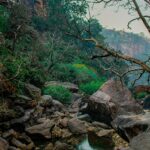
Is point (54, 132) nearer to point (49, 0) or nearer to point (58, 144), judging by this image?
point (58, 144)

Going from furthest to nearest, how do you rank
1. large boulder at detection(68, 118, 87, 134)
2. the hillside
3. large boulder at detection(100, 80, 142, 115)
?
the hillside < large boulder at detection(100, 80, 142, 115) < large boulder at detection(68, 118, 87, 134)

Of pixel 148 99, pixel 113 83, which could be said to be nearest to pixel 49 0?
pixel 148 99

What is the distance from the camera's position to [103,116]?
68.1ft

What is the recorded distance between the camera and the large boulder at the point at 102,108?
2014 centimetres

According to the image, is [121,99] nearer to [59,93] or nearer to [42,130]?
[59,93]

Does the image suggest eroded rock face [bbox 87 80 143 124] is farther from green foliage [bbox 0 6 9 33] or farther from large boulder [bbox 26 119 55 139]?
green foliage [bbox 0 6 9 33]

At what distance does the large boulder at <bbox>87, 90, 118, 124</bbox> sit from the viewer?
20.1 metres

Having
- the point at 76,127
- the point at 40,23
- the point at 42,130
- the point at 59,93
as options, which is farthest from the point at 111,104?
the point at 40,23

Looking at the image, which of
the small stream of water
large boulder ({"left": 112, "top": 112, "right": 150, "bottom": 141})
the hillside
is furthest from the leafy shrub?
the hillside

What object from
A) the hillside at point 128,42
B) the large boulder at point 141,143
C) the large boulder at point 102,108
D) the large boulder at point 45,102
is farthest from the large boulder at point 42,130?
the hillside at point 128,42

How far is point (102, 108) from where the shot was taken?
67.5 feet

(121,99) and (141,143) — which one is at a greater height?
(141,143)

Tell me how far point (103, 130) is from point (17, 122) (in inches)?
199

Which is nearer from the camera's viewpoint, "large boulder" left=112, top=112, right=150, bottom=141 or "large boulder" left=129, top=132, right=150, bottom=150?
"large boulder" left=129, top=132, right=150, bottom=150
